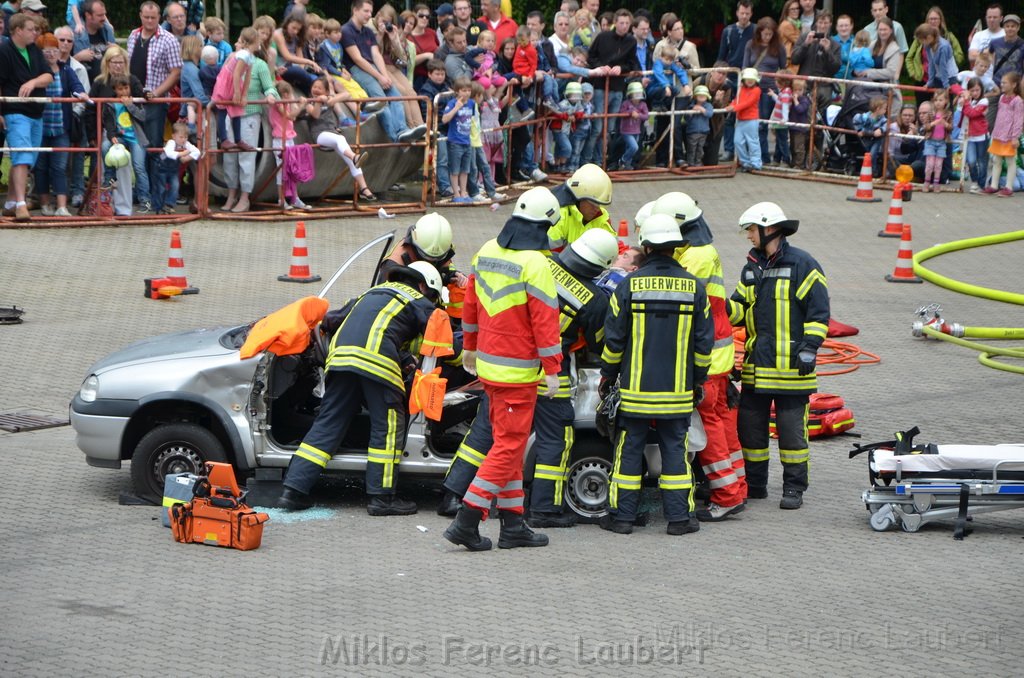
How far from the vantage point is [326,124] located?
55.1 ft

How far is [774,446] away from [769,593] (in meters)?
3.09

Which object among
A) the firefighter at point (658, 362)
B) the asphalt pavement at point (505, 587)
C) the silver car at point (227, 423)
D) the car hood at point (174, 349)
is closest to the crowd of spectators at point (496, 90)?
the asphalt pavement at point (505, 587)

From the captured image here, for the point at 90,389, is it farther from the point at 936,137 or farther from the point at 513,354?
the point at 936,137

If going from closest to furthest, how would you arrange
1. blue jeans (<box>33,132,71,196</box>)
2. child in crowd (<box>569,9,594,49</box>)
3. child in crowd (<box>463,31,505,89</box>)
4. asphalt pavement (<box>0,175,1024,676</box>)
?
1. asphalt pavement (<box>0,175,1024,676</box>)
2. blue jeans (<box>33,132,71,196</box>)
3. child in crowd (<box>463,31,505,89</box>)
4. child in crowd (<box>569,9,594,49</box>)

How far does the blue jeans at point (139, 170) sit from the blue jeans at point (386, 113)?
276 cm

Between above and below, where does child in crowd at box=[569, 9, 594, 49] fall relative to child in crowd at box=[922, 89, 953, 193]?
above

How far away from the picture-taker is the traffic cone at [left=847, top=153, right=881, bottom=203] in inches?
757

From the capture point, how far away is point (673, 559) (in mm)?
7570

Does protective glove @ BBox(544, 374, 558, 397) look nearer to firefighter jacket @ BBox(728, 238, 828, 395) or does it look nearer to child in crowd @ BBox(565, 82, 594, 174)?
firefighter jacket @ BBox(728, 238, 828, 395)

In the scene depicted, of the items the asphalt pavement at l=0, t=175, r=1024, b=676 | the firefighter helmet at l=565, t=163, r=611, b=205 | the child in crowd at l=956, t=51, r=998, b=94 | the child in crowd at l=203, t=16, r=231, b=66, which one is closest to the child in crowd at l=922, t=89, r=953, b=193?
the child in crowd at l=956, t=51, r=998, b=94

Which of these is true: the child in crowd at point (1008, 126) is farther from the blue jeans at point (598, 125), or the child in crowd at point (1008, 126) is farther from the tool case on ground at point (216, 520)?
the tool case on ground at point (216, 520)

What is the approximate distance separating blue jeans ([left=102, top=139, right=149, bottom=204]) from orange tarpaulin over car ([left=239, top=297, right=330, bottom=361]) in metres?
8.11

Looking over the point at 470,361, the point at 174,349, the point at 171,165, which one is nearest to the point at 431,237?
the point at 470,361

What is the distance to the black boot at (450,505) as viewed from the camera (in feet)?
27.2
